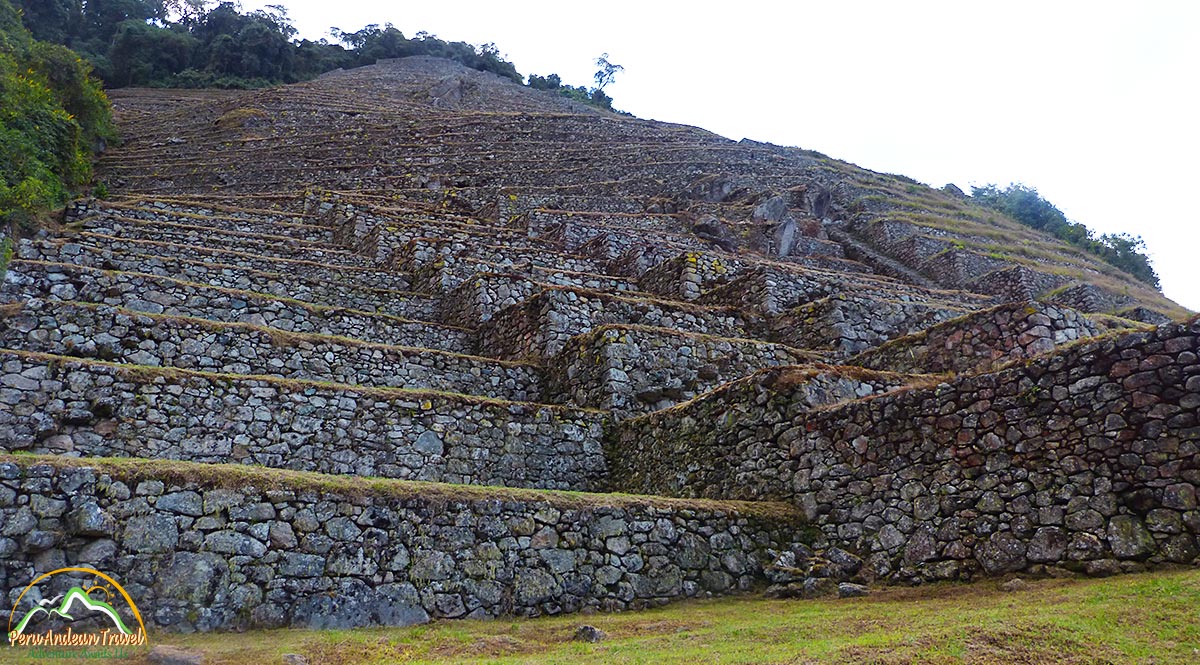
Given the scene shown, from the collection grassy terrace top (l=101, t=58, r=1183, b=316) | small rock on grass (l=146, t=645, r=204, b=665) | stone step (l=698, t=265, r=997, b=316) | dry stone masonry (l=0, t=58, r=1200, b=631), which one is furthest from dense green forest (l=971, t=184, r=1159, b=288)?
small rock on grass (l=146, t=645, r=204, b=665)

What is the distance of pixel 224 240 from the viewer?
17562mm

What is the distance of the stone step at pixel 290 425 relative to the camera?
29.4 feet

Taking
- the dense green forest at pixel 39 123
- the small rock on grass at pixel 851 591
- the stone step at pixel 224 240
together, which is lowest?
the small rock on grass at pixel 851 591

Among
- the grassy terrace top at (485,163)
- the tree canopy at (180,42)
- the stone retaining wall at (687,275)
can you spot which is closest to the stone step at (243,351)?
the stone retaining wall at (687,275)

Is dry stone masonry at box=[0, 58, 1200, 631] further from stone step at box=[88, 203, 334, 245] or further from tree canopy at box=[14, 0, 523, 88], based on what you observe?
tree canopy at box=[14, 0, 523, 88]

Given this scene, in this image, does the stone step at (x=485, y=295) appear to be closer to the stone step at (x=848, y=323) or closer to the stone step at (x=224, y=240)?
the stone step at (x=224, y=240)

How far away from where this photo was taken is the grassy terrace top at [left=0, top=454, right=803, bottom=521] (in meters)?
6.20

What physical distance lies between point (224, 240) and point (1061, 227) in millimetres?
38205

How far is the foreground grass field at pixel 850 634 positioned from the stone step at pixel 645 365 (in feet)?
15.9

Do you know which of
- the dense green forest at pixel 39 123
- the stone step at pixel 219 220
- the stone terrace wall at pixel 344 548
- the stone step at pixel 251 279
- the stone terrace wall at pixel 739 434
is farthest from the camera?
the stone step at pixel 219 220

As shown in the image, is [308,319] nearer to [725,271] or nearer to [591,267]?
[591,267]

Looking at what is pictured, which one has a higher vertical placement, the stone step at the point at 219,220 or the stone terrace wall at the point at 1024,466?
the stone step at the point at 219,220

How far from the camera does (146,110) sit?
4572 centimetres

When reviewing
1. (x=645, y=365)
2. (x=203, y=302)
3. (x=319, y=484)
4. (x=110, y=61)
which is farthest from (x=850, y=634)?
(x=110, y=61)
